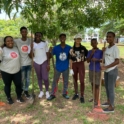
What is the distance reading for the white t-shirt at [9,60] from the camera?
3.85 m

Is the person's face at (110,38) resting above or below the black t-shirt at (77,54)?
above

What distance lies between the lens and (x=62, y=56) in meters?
4.20

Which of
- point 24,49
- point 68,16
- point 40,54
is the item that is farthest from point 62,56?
point 68,16

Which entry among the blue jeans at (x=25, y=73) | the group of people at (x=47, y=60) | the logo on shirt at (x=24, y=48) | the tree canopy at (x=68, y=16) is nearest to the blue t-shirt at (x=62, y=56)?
the group of people at (x=47, y=60)

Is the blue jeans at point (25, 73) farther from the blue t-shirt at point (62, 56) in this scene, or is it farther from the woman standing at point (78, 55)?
the woman standing at point (78, 55)

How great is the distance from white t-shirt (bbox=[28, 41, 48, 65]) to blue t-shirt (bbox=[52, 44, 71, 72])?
252 millimetres

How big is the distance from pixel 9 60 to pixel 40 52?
2.56 ft

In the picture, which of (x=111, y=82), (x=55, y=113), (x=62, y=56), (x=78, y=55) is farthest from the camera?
(x=62, y=56)

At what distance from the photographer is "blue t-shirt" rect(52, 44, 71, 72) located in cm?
420

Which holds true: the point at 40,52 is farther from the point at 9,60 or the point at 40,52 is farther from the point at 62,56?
the point at 9,60

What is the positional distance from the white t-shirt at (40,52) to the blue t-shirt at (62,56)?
0.25m

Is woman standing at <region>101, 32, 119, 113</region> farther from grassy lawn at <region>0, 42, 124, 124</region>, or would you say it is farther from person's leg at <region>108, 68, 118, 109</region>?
grassy lawn at <region>0, 42, 124, 124</region>

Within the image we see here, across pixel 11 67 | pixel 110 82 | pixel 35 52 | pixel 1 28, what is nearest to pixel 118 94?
pixel 110 82

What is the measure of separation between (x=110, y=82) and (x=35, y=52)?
1.93m
